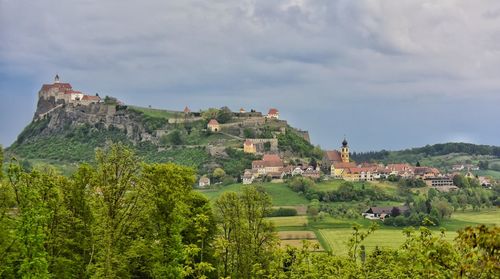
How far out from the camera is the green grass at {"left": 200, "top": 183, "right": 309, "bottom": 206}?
11550cm

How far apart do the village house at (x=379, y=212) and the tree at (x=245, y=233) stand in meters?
66.5

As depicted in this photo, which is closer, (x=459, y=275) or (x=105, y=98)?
(x=459, y=275)

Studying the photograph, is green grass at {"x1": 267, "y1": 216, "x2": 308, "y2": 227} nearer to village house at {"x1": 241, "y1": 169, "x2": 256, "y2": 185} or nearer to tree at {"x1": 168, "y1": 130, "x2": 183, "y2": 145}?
village house at {"x1": 241, "y1": 169, "x2": 256, "y2": 185}

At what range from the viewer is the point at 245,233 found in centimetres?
3672

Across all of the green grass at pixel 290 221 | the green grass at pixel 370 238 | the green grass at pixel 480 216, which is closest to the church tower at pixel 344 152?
the green grass at pixel 480 216

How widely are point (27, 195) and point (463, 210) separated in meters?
102

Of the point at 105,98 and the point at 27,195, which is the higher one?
the point at 105,98

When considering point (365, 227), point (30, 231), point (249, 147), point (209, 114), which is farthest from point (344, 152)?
point (30, 231)

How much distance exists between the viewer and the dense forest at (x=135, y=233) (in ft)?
77.6

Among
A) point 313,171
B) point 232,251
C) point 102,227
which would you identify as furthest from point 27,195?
point 313,171

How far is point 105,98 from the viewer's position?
196 metres

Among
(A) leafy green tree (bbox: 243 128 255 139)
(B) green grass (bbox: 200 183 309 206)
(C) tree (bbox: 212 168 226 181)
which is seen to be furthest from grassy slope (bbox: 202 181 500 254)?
(A) leafy green tree (bbox: 243 128 255 139)

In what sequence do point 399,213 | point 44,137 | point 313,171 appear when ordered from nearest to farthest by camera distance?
point 399,213, point 313,171, point 44,137

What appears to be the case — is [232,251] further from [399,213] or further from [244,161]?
[244,161]
